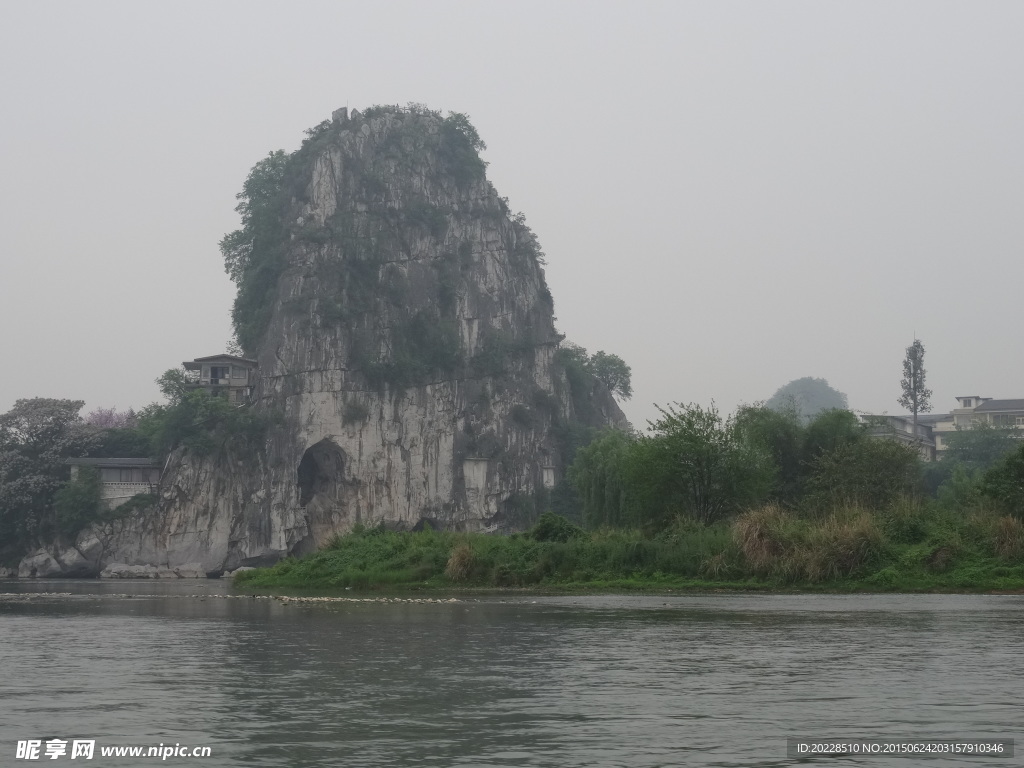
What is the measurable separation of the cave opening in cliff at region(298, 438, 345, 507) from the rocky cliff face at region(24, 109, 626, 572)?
0.20 meters

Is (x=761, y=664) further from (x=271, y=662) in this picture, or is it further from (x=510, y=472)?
(x=510, y=472)

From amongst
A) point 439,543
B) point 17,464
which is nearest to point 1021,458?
point 439,543

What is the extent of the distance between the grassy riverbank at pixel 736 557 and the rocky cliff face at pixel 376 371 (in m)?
57.3

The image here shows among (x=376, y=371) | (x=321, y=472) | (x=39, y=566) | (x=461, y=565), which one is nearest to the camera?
(x=461, y=565)

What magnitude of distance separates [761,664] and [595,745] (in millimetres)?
6947

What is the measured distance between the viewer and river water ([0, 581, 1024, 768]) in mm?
11180

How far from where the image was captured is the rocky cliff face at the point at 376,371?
10969 cm

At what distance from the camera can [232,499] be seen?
110 m

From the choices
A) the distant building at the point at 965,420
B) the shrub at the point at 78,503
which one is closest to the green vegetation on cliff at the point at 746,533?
the shrub at the point at 78,503

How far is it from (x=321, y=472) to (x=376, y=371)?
38.2 feet

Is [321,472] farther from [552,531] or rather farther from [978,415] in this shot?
[978,415]

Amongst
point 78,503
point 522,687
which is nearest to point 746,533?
point 522,687

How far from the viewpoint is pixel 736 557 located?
4294 cm

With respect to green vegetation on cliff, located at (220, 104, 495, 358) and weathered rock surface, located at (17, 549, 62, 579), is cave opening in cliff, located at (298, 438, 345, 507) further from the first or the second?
weathered rock surface, located at (17, 549, 62, 579)
